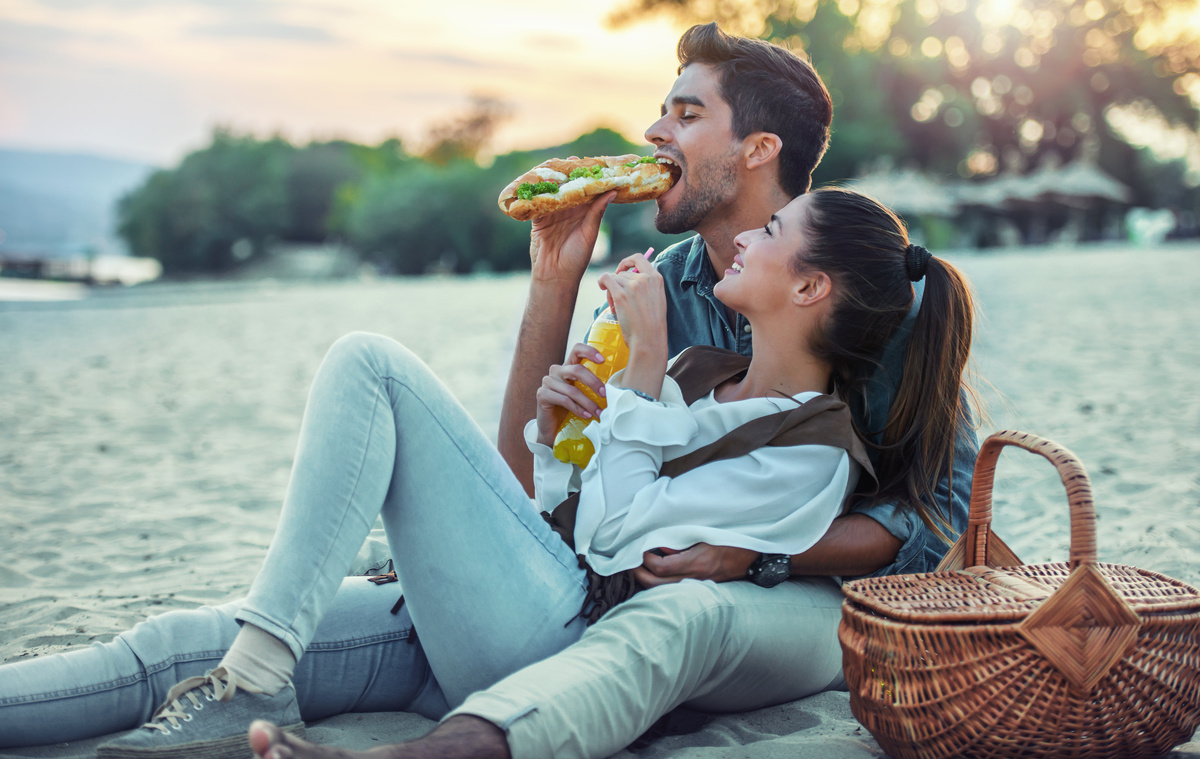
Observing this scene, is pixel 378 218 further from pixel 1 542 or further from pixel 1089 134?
pixel 1 542

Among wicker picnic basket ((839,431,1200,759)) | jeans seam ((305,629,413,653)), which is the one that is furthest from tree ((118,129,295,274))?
wicker picnic basket ((839,431,1200,759))

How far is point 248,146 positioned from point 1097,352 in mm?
53433

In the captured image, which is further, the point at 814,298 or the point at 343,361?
the point at 814,298

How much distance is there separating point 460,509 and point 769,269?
1.06 metres

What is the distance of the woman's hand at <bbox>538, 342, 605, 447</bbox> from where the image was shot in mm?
2463

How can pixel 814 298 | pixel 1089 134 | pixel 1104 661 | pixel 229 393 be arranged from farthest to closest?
1. pixel 1089 134
2. pixel 229 393
3. pixel 814 298
4. pixel 1104 661

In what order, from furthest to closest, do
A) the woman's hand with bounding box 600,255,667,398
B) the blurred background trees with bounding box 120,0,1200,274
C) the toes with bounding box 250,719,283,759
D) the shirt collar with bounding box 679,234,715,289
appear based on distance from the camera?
the blurred background trees with bounding box 120,0,1200,274, the shirt collar with bounding box 679,234,715,289, the woman's hand with bounding box 600,255,667,398, the toes with bounding box 250,719,283,759

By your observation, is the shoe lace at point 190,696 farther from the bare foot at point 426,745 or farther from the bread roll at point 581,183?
the bread roll at point 581,183

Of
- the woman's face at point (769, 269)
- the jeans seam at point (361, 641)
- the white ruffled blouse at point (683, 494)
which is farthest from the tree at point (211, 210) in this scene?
the white ruffled blouse at point (683, 494)

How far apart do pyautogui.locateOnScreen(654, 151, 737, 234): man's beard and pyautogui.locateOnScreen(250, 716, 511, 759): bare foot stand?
2.09 m

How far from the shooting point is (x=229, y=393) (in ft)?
29.4

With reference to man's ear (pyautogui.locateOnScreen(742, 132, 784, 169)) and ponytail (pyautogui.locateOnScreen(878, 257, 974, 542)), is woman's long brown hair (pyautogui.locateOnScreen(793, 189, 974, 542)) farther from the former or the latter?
man's ear (pyautogui.locateOnScreen(742, 132, 784, 169))

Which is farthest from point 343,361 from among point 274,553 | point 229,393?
point 229,393

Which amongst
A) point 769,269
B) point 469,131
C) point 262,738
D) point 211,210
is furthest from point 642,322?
point 469,131
